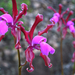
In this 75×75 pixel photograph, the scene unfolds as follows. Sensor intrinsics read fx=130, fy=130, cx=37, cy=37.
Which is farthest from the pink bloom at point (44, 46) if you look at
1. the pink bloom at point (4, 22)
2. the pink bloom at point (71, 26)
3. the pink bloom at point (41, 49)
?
the pink bloom at point (71, 26)

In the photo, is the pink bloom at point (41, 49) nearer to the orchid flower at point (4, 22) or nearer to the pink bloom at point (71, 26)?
the orchid flower at point (4, 22)

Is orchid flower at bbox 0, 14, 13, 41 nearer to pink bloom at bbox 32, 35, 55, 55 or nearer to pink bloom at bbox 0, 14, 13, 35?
pink bloom at bbox 0, 14, 13, 35

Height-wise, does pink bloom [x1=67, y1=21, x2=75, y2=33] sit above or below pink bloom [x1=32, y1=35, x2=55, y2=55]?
above

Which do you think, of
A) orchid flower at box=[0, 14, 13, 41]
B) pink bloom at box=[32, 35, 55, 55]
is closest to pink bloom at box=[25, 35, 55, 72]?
pink bloom at box=[32, 35, 55, 55]

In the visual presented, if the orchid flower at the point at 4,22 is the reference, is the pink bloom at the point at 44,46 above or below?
below

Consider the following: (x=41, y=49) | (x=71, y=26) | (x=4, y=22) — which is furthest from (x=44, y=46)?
(x=71, y=26)

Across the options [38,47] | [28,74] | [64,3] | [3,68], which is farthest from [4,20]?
[64,3]

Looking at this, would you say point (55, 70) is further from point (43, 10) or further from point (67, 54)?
point (43, 10)

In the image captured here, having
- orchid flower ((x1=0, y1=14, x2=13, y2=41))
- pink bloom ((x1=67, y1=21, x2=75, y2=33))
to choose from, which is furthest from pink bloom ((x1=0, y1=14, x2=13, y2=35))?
pink bloom ((x1=67, y1=21, x2=75, y2=33))

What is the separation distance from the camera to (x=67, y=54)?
287 cm

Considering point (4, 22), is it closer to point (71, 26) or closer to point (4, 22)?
point (4, 22)

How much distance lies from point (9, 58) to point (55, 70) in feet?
3.14

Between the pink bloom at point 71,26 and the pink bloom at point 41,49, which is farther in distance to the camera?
the pink bloom at point 71,26

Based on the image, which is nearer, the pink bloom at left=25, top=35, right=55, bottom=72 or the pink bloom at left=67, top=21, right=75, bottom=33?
the pink bloom at left=25, top=35, right=55, bottom=72
